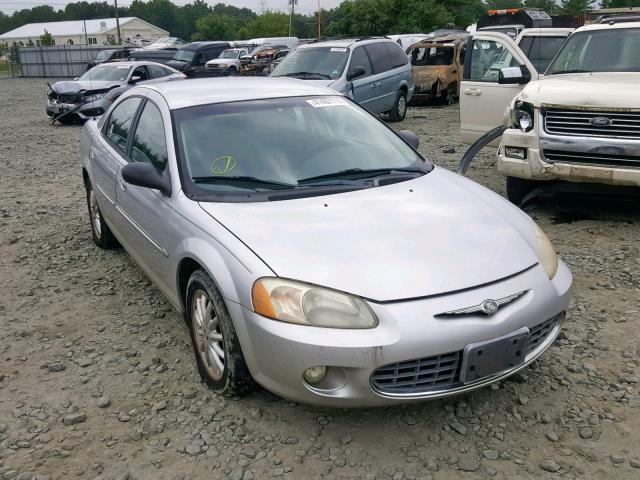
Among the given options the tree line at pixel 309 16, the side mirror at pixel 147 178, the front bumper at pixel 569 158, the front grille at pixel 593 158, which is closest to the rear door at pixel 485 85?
the front bumper at pixel 569 158

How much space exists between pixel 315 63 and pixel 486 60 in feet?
14.5

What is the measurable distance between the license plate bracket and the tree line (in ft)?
149

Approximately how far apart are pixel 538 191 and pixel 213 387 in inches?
162

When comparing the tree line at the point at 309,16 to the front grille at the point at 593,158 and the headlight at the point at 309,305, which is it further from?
the headlight at the point at 309,305

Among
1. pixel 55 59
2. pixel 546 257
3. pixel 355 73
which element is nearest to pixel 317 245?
pixel 546 257

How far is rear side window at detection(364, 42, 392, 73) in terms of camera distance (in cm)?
1249

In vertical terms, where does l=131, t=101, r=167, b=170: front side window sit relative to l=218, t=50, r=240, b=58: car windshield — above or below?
below

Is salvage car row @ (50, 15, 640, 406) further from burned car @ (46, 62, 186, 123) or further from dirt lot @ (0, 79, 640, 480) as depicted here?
burned car @ (46, 62, 186, 123)

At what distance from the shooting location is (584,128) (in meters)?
5.73

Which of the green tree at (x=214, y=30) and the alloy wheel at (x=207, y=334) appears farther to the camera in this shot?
the green tree at (x=214, y=30)

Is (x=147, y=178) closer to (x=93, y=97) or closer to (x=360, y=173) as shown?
(x=360, y=173)

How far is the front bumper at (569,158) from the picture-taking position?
5469mm

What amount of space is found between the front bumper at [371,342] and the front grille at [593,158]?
319 centimetres

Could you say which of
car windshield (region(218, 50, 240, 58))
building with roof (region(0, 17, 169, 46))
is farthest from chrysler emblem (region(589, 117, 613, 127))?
building with roof (region(0, 17, 169, 46))
